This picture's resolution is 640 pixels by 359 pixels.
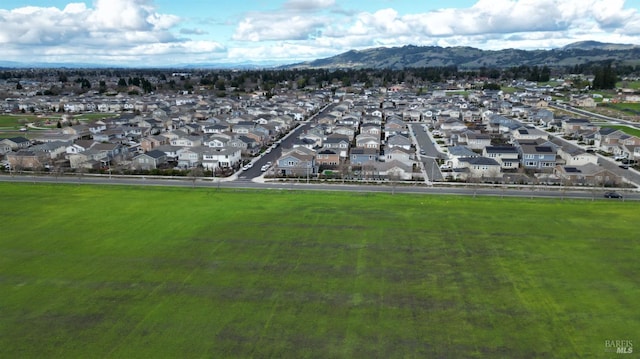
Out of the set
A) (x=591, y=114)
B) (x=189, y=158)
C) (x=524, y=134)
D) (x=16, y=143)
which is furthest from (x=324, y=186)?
(x=591, y=114)

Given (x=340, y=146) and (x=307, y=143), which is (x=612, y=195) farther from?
(x=307, y=143)

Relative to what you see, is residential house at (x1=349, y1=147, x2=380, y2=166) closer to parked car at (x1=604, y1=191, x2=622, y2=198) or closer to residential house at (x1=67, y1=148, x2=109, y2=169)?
parked car at (x1=604, y1=191, x2=622, y2=198)

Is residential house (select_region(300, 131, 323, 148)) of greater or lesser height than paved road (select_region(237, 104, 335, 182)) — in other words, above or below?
above

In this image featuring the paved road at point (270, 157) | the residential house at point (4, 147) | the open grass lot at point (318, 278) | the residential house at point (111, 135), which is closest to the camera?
the open grass lot at point (318, 278)

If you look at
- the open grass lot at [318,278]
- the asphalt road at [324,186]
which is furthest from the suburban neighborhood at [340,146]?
the open grass lot at [318,278]

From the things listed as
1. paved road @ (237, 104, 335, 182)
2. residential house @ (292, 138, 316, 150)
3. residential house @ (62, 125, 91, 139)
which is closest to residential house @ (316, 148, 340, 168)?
residential house @ (292, 138, 316, 150)

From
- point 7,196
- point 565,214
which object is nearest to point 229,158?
point 7,196

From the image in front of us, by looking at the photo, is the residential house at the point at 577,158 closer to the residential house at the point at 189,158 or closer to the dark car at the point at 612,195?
the dark car at the point at 612,195

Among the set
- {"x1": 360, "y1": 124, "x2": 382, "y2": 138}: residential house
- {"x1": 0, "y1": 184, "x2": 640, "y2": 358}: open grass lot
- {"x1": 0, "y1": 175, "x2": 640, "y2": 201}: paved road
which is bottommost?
{"x1": 0, "y1": 184, "x2": 640, "y2": 358}: open grass lot
